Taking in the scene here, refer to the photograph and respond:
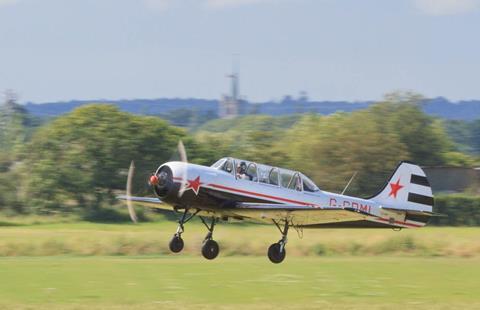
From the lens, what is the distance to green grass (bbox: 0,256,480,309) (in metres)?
25.1

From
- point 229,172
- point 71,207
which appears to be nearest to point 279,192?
point 229,172

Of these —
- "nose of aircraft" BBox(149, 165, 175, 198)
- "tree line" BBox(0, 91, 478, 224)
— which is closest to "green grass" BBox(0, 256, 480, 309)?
"nose of aircraft" BBox(149, 165, 175, 198)

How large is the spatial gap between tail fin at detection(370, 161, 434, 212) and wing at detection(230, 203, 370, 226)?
130 inches

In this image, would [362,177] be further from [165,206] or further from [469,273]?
[165,206]

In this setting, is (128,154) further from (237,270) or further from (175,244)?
(175,244)

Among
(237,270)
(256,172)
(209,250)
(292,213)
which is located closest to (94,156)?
(237,270)

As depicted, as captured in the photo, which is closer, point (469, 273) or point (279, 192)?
point (279, 192)

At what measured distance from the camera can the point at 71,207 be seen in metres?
57.8

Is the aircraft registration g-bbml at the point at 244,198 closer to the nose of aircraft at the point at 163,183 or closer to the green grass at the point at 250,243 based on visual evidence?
the nose of aircraft at the point at 163,183

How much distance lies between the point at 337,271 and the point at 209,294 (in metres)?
7.49

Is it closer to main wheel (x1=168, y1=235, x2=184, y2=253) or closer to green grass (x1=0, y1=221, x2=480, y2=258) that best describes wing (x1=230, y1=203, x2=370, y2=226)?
main wheel (x1=168, y1=235, x2=184, y2=253)

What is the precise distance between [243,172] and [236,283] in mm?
5861

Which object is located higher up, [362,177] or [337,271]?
[362,177]

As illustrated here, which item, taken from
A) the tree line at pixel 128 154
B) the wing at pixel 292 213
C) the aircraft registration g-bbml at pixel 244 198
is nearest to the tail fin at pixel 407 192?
the aircraft registration g-bbml at pixel 244 198
